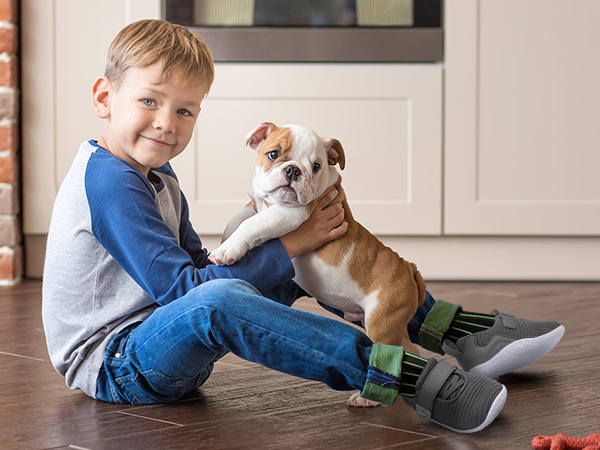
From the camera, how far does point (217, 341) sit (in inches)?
37.1

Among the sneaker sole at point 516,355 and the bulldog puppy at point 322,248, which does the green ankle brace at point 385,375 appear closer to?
the bulldog puppy at point 322,248

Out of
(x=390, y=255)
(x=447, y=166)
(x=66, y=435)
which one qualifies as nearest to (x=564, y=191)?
(x=447, y=166)

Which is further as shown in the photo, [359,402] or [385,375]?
[359,402]

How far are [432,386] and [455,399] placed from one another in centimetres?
4

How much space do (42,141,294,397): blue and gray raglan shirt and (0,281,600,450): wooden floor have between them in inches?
4.1

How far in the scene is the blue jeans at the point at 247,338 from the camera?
3.00ft

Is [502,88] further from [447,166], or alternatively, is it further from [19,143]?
[19,143]

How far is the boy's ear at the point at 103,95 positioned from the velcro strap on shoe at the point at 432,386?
66 cm

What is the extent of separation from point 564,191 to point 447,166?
0.39 meters

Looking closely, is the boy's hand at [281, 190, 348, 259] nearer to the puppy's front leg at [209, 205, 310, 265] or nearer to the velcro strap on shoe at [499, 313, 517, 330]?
the puppy's front leg at [209, 205, 310, 265]

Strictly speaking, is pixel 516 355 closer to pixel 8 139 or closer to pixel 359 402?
pixel 359 402

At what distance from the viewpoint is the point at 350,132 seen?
7.55 feet

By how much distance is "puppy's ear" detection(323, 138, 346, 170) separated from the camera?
1.17 m

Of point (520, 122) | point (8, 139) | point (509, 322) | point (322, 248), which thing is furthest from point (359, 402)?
point (8, 139)
